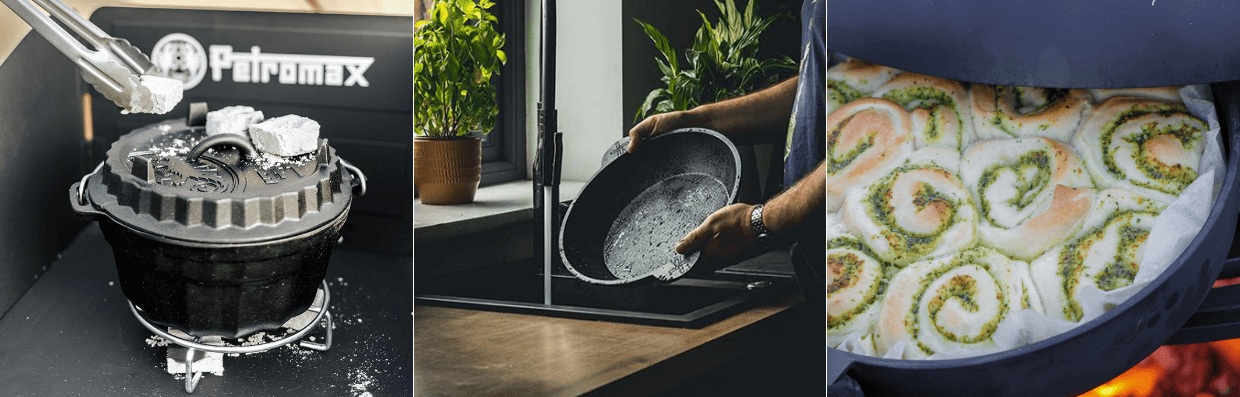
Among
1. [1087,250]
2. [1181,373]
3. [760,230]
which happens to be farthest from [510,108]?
[1181,373]

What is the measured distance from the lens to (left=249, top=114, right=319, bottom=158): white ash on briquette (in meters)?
1.94

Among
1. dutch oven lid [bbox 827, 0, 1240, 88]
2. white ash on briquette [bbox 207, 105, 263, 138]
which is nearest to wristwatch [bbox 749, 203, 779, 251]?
dutch oven lid [bbox 827, 0, 1240, 88]

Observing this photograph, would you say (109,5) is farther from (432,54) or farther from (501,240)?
(501,240)

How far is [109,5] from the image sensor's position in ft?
7.09

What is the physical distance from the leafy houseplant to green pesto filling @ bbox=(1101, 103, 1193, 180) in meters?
0.75

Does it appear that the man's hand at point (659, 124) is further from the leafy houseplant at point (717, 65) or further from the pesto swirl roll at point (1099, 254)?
the pesto swirl roll at point (1099, 254)

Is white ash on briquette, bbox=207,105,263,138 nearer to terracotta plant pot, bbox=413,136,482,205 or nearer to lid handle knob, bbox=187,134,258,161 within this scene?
lid handle knob, bbox=187,134,258,161

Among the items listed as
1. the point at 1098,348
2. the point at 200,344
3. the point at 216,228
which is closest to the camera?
the point at 216,228

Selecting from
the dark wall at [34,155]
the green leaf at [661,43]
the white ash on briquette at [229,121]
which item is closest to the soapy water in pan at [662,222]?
the green leaf at [661,43]

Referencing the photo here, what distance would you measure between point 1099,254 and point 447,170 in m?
1.44

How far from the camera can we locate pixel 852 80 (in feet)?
6.97

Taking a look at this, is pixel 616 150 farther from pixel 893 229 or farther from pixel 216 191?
pixel 216 191

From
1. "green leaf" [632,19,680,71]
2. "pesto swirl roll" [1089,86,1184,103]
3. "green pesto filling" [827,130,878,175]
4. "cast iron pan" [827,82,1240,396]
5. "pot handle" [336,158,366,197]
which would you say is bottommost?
"cast iron pan" [827,82,1240,396]

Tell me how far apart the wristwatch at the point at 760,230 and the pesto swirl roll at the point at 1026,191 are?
0.50 m
